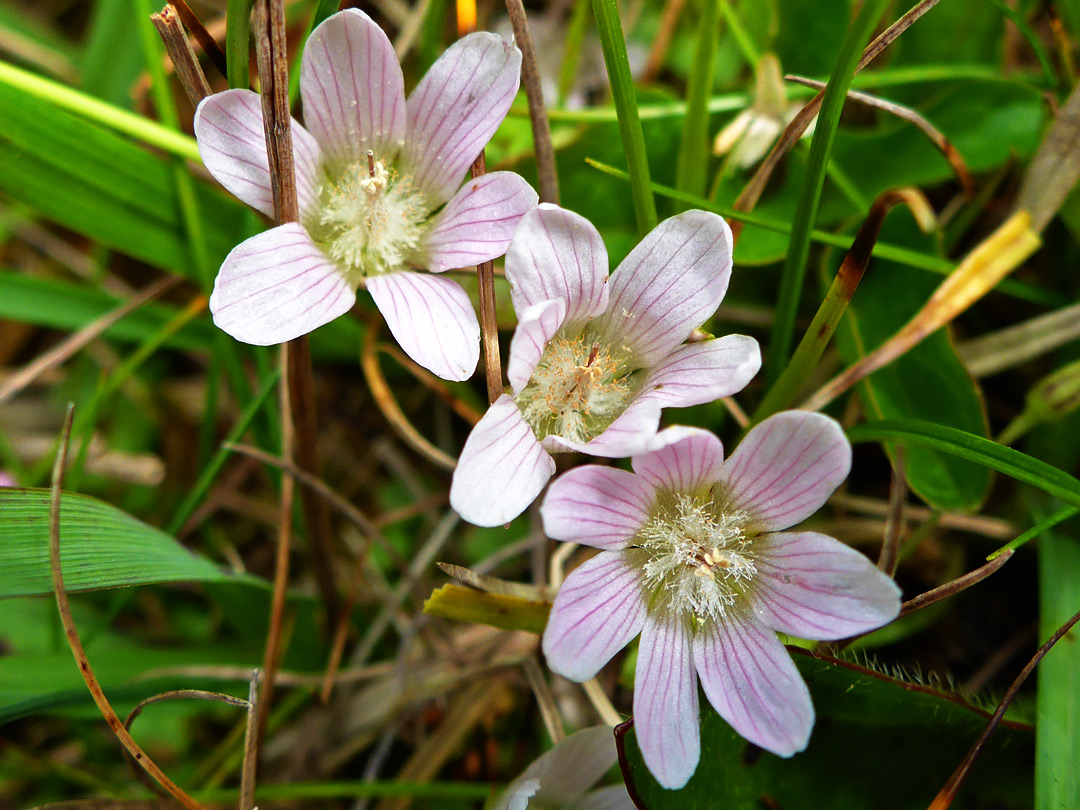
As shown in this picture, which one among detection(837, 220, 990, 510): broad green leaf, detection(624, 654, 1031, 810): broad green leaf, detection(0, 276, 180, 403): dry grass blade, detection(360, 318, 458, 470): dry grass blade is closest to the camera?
detection(624, 654, 1031, 810): broad green leaf

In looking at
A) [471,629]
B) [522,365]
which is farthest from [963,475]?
[471,629]

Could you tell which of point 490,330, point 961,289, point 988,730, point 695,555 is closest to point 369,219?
point 490,330

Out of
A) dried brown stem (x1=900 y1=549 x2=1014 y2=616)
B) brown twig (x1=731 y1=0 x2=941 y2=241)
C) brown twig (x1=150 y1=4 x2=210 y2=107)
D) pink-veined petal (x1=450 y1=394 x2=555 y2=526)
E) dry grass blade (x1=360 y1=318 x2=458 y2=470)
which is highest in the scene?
brown twig (x1=150 y1=4 x2=210 y2=107)

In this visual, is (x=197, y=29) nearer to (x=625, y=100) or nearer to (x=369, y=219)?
(x=369, y=219)

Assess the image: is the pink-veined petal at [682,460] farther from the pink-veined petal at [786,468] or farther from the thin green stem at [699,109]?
the thin green stem at [699,109]

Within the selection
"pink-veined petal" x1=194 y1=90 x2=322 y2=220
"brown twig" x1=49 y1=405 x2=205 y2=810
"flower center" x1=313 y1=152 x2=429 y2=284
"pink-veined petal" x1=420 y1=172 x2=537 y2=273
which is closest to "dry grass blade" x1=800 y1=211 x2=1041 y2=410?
"pink-veined petal" x1=420 y1=172 x2=537 y2=273

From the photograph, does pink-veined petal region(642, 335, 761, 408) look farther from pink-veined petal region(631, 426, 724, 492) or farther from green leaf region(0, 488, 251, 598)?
green leaf region(0, 488, 251, 598)
